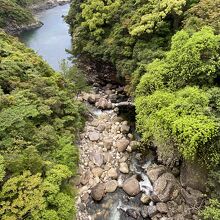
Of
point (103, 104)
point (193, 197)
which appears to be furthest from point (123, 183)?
point (103, 104)

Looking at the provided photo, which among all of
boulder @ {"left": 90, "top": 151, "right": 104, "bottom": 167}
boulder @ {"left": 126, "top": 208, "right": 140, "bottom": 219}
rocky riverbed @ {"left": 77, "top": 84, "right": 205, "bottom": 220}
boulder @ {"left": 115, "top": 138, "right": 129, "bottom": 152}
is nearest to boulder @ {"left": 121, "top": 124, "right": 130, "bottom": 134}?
rocky riverbed @ {"left": 77, "top": 84, "right": 205, "bottom": 220}

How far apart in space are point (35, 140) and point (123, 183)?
208 inches

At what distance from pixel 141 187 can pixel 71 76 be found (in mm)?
11124

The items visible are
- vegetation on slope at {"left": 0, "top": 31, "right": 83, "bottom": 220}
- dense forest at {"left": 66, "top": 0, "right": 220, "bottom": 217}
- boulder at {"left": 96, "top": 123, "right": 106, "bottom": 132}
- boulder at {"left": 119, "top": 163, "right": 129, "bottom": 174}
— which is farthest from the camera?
boulder at {"left": 96, "top": 123, "right": 106, "bottom": 132}

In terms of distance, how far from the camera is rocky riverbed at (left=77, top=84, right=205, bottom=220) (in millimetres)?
13875

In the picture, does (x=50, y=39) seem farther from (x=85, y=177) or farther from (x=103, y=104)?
(x=85, y=177)

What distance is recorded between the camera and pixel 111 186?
15.3 meters

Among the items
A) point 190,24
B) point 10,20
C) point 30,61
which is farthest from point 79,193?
point 10,20

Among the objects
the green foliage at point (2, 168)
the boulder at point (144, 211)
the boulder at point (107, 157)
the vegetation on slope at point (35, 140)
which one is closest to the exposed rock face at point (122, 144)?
the boulder at point (107, 157)

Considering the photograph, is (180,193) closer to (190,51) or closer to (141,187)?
(141,187)

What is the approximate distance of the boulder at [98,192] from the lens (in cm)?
1458

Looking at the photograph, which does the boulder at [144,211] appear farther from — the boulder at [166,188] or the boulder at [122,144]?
the boulder at [122,144]

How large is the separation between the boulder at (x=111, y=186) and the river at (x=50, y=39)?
779 inches

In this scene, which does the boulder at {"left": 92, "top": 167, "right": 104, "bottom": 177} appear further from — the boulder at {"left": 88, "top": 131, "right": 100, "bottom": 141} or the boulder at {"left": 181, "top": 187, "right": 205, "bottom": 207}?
the boulder at {"left": 181, "top": 187, "right": 205, "bottom": 207}
